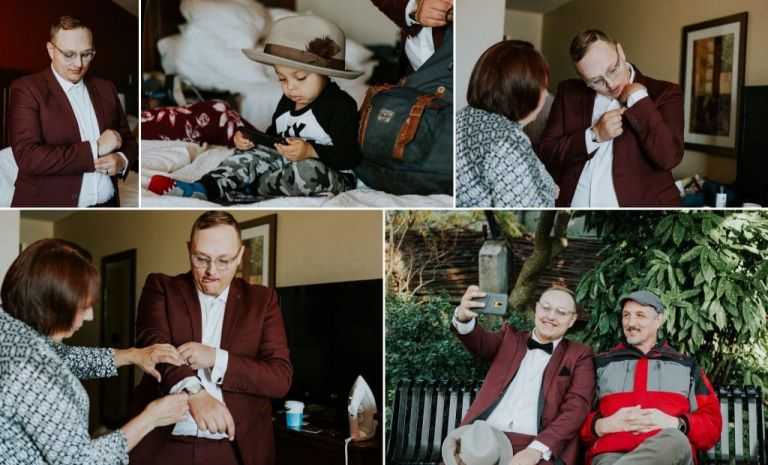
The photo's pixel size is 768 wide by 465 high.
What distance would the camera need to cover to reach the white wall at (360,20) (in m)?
3.05

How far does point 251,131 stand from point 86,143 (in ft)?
2.04

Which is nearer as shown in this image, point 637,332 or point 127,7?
point 127,7

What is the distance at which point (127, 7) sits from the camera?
9.75 feet

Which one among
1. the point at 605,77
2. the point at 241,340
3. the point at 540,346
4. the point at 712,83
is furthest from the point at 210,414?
the point at 712,83

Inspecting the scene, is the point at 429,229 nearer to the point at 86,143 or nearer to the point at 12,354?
the point at 86,143

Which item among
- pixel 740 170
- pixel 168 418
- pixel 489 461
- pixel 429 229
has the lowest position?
pixel 489 461

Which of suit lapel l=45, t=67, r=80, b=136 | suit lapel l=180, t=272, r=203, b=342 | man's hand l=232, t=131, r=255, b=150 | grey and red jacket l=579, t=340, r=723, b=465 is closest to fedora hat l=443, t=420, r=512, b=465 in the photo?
grey and red jacket l=579, t=340, r=723, b=465

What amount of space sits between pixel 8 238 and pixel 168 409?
93 cm

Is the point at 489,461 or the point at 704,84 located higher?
the point at 704,84

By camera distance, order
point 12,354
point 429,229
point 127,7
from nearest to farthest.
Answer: point 12,354 < point 127,7 < point 429,229

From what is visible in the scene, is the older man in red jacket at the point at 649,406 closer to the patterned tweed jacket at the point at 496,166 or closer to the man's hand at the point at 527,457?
the man's hand at the point at 527,457

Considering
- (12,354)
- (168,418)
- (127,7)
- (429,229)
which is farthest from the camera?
(429,229)

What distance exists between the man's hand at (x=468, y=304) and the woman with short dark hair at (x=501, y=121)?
1.32ft

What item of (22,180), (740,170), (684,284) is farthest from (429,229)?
(22,180)
